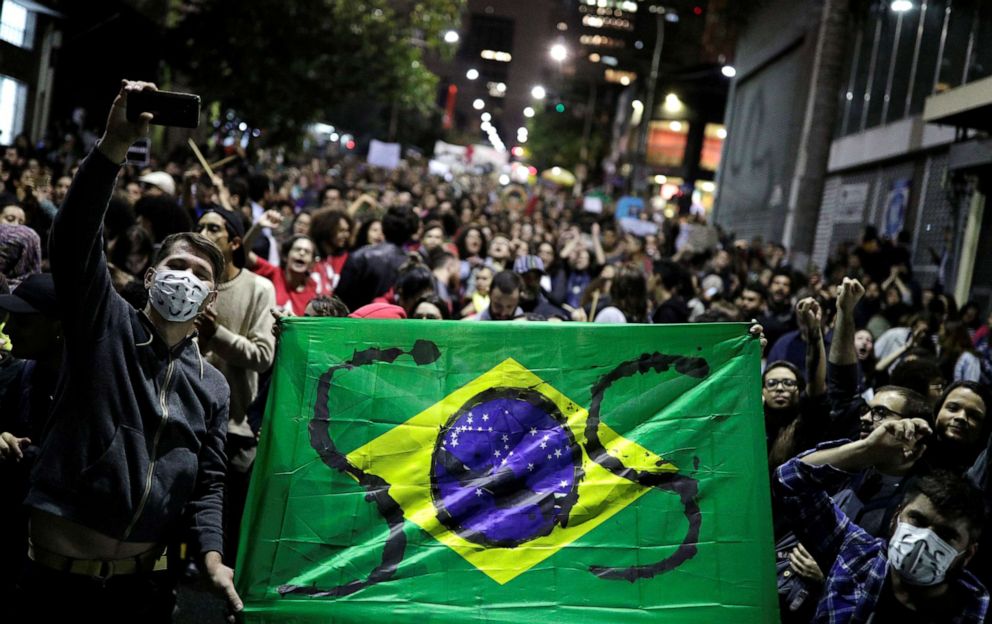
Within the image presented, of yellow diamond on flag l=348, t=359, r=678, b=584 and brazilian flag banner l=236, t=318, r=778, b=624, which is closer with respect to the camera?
brazilian flag banner l=236, t=318, r=778, b=624

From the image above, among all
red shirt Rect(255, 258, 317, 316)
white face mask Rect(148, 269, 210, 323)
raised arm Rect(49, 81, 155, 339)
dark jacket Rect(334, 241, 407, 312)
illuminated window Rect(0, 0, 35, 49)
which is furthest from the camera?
illuminated window Rect(0, 0, 35, 49)

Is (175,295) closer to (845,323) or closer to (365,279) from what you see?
(845,323)

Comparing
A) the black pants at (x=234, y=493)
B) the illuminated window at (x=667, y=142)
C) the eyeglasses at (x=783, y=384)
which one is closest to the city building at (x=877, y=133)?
the eyeglasses at (x=783, y=384)

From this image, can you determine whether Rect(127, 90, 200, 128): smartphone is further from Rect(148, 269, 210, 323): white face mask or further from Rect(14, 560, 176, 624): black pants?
Rect(14, 560, 176, 624): black pants

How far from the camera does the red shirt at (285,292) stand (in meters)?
7.53

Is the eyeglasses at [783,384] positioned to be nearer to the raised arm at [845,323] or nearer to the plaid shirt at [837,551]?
the raised arm at [845,323]

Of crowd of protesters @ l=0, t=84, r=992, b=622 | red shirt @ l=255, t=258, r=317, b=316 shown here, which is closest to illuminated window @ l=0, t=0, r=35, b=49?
crowd of protesters @ l=0, t=84, r=992, b=622

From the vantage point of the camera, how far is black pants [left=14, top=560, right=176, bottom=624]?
344 centimetres

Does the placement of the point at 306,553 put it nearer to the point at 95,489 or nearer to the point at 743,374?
the point at 95,489

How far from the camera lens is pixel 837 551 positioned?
409 cm

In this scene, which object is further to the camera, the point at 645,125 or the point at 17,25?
the point at 645,125

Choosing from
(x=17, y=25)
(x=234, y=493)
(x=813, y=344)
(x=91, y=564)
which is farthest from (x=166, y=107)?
(x=17, y=25)

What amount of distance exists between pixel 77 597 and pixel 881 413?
3367 millimetres

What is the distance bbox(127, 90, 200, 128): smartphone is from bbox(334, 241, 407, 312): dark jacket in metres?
4.90
